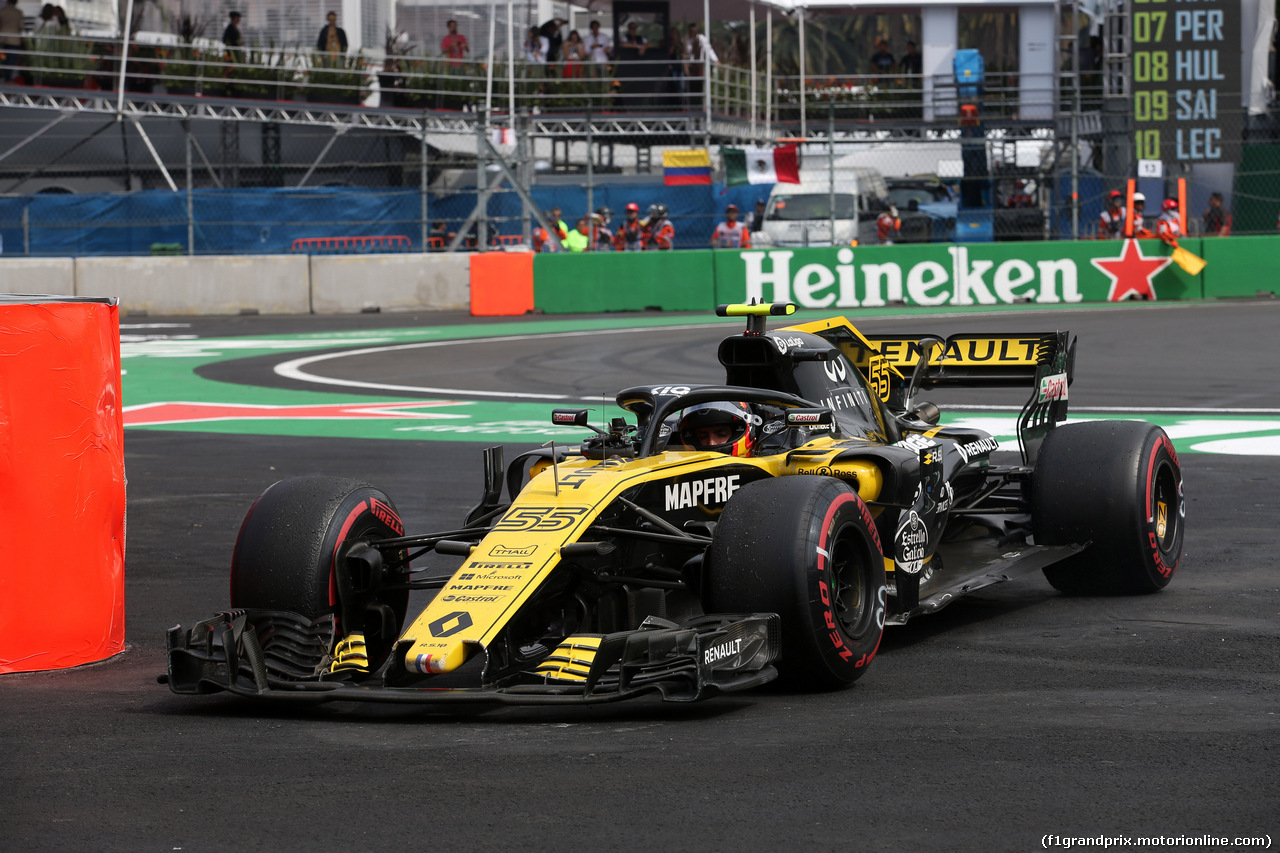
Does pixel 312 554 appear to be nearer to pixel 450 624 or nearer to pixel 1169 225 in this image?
pixel 450 624

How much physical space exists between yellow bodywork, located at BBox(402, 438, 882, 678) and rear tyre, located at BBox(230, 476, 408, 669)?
0.57 metres

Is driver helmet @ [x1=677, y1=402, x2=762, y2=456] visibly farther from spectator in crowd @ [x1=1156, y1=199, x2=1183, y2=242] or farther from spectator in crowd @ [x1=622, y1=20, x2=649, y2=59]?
spectator in crowd @ [x1=622, y1=20, x2=649, y2=59]

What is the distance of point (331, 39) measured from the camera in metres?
33.9

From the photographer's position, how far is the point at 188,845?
13.7ft

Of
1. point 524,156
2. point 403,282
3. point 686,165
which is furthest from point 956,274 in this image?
point 403,282

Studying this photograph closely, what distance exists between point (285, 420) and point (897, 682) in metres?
10.0

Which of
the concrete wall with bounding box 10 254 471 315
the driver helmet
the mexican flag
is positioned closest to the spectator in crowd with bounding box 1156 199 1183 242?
the mexican flag

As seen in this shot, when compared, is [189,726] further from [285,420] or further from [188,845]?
[285,420]

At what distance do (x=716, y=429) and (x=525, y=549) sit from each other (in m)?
1.32

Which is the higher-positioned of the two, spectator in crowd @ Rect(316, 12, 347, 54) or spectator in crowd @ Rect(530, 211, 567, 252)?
spectator in crowd @ Rect(316, 12, 347, 54)

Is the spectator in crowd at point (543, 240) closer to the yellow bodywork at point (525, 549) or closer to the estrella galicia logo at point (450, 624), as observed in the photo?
the yellow bodywork at point (525, 549)

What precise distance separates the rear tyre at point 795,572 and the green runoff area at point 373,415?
21.5ft

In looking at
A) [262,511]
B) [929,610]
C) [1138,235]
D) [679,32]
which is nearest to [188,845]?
[262,511]

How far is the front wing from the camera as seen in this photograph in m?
5.33
